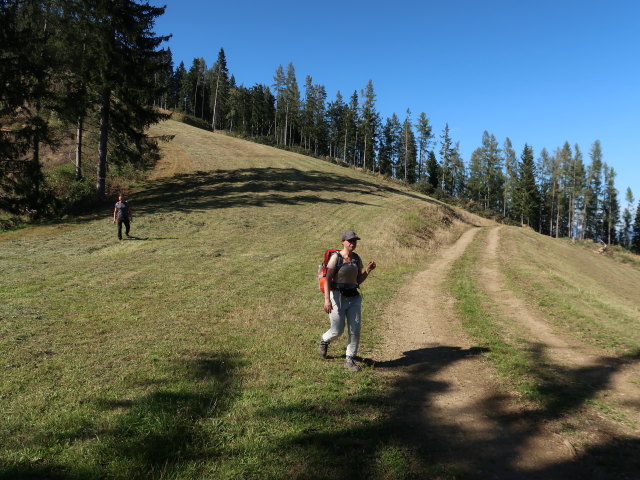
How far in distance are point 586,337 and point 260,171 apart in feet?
112

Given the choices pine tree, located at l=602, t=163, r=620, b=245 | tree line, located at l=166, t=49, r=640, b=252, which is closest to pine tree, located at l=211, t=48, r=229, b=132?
tree line, located at l=166, t=49, r=640, b=252

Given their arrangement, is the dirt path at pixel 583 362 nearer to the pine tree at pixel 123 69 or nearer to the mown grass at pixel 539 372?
the mown grass at pixel 539 372

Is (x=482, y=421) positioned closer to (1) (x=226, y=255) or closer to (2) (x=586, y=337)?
(2) (x=586, y=337)

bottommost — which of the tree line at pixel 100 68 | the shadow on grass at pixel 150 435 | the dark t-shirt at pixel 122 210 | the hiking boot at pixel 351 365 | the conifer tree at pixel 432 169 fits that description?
the shadow on grass at pixel 150 435

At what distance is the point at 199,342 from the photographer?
7285 millimetres

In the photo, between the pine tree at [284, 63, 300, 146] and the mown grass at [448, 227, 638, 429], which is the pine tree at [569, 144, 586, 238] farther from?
the mown grass at [448, 227, 638, 429]

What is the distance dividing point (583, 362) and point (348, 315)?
4568 mm

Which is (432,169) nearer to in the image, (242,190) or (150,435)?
(242,190)

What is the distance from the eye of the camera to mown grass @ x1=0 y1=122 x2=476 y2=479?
3922 millimetres

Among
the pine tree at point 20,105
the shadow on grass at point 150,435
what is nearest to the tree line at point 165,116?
the pine tree at point 20,105

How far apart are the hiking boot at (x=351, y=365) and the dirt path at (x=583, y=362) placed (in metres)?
3.51

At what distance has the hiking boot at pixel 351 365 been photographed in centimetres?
630

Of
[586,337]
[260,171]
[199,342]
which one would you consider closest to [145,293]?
[199,342]

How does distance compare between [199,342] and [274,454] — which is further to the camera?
[199,342]
